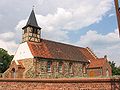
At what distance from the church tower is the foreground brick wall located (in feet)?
47.6

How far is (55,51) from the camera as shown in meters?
35.4

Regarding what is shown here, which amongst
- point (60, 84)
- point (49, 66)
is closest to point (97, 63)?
point (49, 66)

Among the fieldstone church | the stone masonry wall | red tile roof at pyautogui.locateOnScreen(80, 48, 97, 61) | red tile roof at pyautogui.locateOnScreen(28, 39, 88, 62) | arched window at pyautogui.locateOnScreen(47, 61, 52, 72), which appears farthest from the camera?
red tile roof at pyautogui.locateOnScreen(80, 48, 97, 61)

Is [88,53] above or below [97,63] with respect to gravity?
above

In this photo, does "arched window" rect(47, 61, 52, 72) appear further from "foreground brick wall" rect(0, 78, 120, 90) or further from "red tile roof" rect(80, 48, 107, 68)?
"foreground brick wall" rect(0, 78, 120, 90)

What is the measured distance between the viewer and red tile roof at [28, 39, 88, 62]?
3225cm

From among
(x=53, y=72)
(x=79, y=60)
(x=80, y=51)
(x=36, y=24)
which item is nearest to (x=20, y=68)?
(x=53, y=72)

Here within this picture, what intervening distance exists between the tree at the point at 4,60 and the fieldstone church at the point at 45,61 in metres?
24.5

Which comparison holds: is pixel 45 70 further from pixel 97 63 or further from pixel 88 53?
pixel 88 53

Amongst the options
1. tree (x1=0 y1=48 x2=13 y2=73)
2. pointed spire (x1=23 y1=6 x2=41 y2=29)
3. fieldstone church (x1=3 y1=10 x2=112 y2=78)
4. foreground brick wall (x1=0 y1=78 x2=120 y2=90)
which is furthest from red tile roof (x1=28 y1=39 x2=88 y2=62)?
tree (x1=0 y1=48 x2=13 y2=73)

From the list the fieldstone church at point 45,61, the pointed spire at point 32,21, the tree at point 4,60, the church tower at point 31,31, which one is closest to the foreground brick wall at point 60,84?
the fieldstone church at point 45,61

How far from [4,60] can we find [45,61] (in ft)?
100

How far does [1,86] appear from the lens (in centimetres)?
1933

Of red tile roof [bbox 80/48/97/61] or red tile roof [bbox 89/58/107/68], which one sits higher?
red tile roof [bbox 80/48/97/61]
